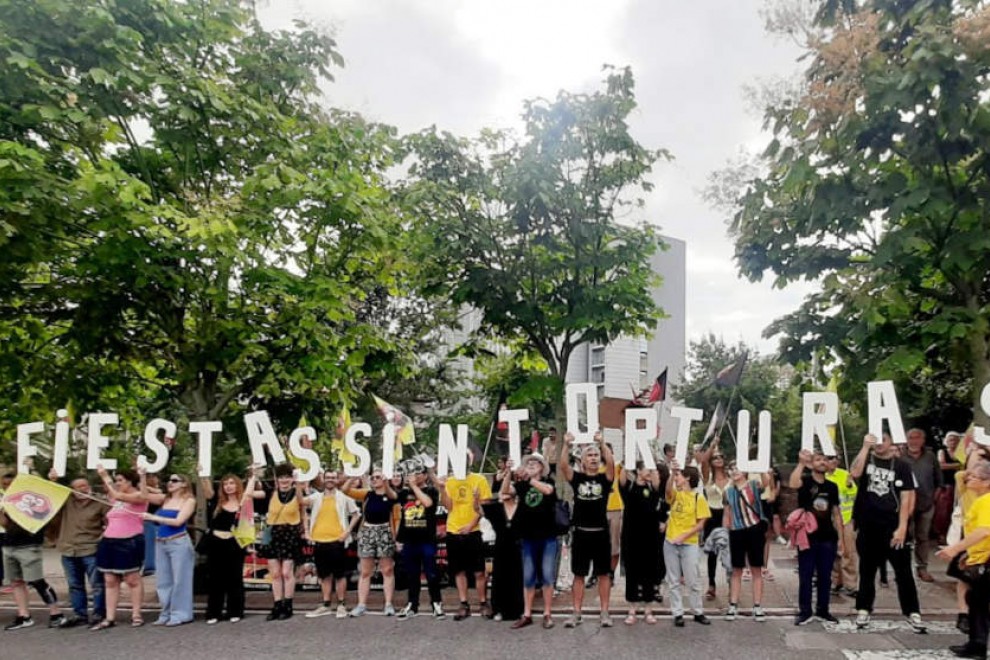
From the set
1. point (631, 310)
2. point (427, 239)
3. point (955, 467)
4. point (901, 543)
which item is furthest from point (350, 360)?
point (955, 467)

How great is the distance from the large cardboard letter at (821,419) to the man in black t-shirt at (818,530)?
0.40 feet

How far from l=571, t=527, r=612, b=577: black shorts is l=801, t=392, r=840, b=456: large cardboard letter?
2.47 m

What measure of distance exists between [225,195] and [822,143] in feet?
27.6

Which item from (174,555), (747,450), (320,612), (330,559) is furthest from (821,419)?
(174,555)

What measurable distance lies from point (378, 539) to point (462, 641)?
1881 mm

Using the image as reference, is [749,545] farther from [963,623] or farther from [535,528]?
[535,528]

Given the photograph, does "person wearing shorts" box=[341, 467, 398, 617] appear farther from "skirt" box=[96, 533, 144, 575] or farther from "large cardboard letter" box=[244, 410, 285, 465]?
"skirt" box=[96, 533, 144, 575]

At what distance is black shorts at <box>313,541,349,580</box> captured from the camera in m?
9.57

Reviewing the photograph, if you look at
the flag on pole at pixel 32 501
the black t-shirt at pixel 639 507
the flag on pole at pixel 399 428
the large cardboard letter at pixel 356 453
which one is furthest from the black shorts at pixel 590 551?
the flag on pole at pixel 32 501

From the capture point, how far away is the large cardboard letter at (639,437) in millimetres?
8633

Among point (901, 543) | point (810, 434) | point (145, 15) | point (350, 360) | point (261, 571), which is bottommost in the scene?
point (261, 571)

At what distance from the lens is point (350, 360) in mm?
11539

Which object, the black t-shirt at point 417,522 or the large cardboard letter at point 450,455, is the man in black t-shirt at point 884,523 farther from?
the black t-shirt at point 417,522

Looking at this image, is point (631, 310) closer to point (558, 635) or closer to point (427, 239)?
point (427, 239)
